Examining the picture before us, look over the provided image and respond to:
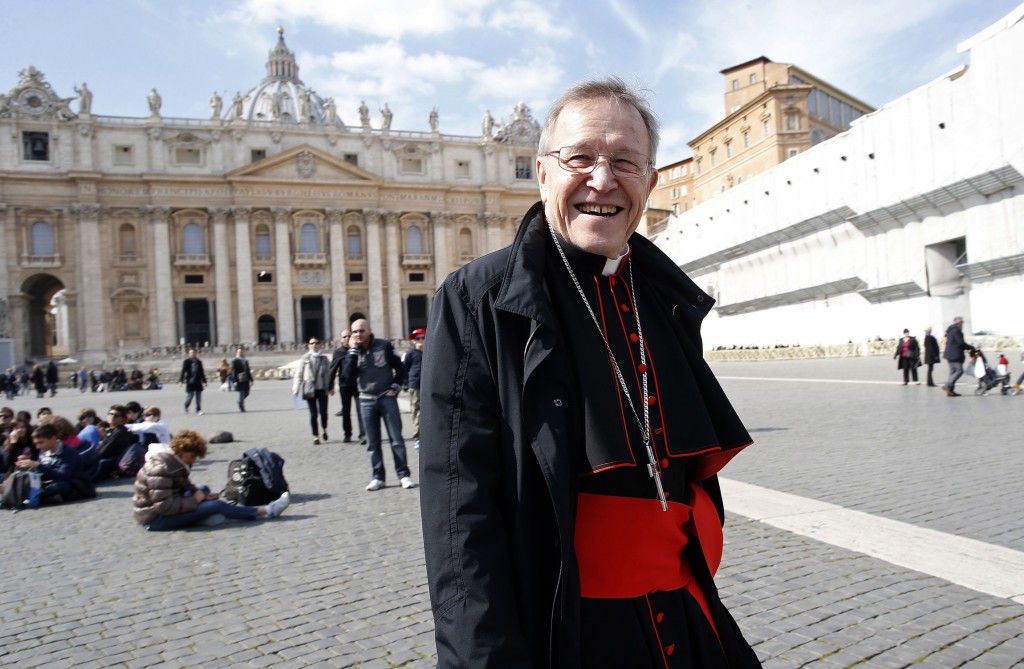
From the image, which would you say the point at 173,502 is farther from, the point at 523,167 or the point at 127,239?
the point at 523,167

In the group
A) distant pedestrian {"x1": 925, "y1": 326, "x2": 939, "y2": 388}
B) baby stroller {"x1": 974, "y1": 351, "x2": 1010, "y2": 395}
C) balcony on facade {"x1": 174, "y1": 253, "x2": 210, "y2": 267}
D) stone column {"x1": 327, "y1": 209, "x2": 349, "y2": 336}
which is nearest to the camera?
baby stroller {"x1": 974, "y1": 351, "x2": 1010, "y2": 395}

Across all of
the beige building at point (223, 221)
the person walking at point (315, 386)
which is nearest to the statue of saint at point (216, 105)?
the beige building at point (223, 221)

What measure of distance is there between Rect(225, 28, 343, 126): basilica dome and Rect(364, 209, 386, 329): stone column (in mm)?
20831

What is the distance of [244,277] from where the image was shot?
50.2 m

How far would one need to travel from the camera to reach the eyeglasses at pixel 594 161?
1615 millimetres

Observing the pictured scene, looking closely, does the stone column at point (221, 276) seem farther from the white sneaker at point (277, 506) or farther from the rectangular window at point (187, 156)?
the white sneaker at point (277, 506)

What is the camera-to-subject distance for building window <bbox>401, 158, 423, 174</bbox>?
55.6 m

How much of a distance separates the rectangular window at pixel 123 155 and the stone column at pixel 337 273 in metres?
13.3

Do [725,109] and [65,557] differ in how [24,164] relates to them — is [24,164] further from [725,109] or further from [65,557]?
[65,557]

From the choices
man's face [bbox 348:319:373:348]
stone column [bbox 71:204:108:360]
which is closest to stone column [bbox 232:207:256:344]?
stone column [bbox 71:204:108:360]

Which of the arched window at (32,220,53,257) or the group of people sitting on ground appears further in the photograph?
the arched window at (32,220,53,257)

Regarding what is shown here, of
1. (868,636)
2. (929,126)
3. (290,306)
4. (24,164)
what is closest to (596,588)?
(868,636)

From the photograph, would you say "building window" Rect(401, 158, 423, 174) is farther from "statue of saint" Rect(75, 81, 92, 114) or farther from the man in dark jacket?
the man in dark jacket

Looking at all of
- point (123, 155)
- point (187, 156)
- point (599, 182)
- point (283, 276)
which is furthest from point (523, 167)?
point (599, 182)
